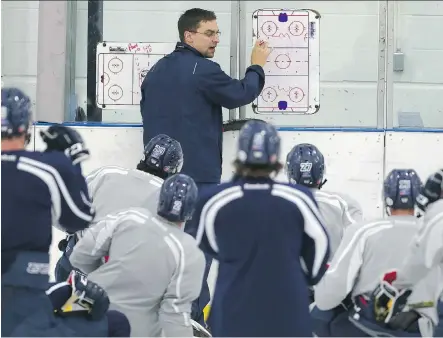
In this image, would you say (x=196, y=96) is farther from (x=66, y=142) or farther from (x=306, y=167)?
(x=66, y=142)

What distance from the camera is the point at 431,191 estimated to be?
3559mm

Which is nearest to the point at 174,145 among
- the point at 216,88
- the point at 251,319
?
the point at 216,88

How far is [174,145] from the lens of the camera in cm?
427

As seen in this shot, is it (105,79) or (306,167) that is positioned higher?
(105,79)

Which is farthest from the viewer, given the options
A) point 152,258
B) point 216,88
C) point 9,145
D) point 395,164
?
point 395,164

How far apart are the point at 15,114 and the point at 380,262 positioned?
134cm

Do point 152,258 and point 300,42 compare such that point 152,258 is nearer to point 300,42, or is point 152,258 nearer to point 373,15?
point 300,42

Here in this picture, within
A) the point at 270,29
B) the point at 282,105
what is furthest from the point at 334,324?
the point at 270,29

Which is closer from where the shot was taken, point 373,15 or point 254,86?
point 254,86

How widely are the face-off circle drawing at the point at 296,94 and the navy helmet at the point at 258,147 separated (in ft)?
8.42

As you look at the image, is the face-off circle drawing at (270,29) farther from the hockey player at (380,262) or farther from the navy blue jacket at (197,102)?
the hockey player at (380,262)

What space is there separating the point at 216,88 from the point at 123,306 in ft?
5.00

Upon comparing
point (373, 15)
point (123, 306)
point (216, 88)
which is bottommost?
point (123, 306)

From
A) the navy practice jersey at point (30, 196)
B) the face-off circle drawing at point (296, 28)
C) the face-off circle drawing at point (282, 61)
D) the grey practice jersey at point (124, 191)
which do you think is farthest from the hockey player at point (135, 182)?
Result: the face-off circle drawing at point (296, 28)
